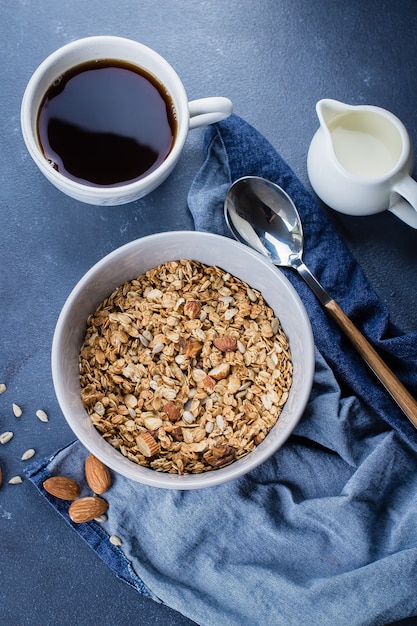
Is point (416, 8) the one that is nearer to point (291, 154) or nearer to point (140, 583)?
point (291, 154)

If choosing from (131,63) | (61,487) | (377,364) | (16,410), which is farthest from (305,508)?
(131,63)

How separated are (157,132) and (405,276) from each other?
18.5 inches

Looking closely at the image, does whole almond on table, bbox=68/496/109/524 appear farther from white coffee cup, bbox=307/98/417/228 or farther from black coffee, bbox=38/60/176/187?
white coffee cup, bbox=307/98/417/228

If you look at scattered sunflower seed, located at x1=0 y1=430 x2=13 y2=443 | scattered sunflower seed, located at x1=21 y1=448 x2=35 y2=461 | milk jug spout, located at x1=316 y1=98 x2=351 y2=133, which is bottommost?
scattered sunflower seed, located at x1=21 y1=448 x2=35 y2=461

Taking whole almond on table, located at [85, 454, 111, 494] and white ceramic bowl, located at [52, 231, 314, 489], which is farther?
whole almond on table, located at [85, 454, 111, 494]

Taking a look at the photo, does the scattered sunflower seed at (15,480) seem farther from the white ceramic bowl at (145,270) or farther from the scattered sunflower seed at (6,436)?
the white ceramic bowl at (145,270)

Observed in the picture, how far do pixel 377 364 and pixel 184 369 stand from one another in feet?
0.97

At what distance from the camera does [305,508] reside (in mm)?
1167

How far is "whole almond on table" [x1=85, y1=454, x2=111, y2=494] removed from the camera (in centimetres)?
116

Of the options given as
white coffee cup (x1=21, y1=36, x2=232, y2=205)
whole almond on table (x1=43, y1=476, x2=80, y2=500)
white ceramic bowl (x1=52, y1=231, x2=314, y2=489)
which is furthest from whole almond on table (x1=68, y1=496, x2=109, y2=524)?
white coffee cup (x1=21, y1=36, x2=232, y2=205)

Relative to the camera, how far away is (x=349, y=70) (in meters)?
1.26

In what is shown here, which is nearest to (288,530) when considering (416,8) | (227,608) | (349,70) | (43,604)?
(227,608)

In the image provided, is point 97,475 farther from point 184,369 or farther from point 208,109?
point 208,109

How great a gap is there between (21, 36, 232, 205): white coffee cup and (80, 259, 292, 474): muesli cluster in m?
0.16
